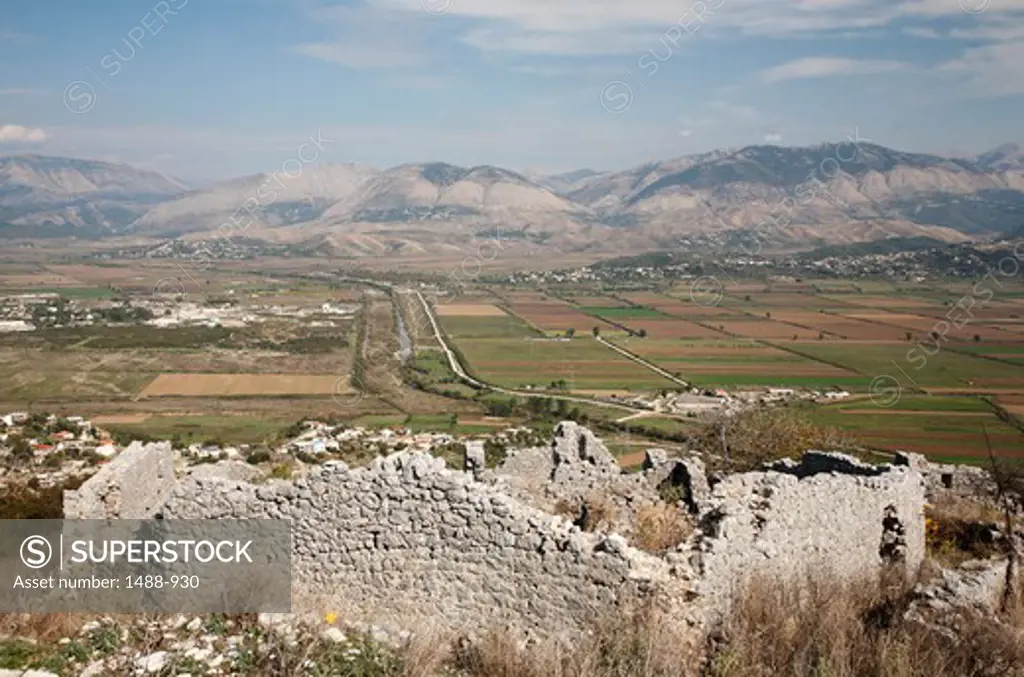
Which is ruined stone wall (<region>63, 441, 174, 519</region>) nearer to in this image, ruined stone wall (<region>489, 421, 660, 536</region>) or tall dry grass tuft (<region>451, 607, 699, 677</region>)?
tall dry grass tuft (<region>451, 607, 699, 677</region>)

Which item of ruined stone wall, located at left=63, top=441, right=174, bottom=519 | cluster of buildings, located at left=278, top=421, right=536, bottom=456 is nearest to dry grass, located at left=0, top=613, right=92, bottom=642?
ruined stone wall, located at left=63, top=441, right=174, bottom=519

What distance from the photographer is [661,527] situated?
1111cm

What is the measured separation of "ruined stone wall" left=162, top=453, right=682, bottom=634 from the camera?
27.3 ft

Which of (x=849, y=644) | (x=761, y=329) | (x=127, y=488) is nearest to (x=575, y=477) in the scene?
(x=849, y=644)

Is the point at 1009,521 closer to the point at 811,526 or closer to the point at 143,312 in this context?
the point at 811,526

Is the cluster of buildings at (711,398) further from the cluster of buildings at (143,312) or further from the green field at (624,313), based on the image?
the cluster of buildings at (143,312)

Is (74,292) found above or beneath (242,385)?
above

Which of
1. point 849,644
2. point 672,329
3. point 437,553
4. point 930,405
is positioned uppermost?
point 437,553

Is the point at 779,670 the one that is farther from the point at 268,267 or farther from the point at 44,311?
the point at 268,267

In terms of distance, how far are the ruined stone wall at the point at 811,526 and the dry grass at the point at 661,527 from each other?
48cm

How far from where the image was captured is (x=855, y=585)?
9.87 meters

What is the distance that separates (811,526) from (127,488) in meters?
8.97

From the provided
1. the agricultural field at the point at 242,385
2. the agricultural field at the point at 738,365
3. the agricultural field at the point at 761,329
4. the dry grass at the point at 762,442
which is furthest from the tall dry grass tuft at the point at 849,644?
the agricultural field at the point at 761,329

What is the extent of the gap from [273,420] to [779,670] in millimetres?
41762
